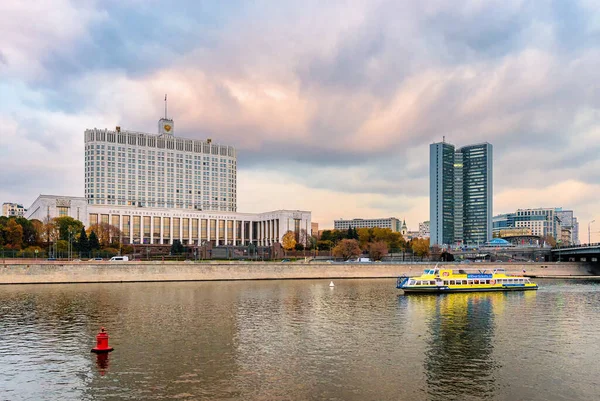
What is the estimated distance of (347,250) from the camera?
18900 cm

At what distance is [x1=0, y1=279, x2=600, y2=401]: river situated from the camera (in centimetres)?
3159

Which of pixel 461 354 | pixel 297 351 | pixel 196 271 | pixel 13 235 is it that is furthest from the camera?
pixel 13 235

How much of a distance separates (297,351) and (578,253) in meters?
154

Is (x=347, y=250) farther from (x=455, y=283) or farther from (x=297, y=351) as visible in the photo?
Answer: (x=297, y=351)

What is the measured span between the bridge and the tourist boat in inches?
2403

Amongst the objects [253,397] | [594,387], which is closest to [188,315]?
[253,397]

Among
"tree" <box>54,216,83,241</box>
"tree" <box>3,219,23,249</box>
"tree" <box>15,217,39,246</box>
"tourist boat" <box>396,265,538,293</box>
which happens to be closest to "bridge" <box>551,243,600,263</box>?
"tourist boat" <box>396,265,538,293</box>

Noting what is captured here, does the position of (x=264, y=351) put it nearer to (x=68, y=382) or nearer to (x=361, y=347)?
(x=361, y=347)

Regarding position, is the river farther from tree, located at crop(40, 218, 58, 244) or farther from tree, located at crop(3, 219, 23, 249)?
tree, located at crop(40, 218, 58, 244)

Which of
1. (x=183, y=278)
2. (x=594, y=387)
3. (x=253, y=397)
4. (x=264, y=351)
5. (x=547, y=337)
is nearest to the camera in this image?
(x=253, y=397)

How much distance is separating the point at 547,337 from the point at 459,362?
16.3 m

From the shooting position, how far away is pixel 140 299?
80.8 m

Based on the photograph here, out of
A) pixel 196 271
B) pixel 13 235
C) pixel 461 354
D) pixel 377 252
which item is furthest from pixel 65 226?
pixel 461 354

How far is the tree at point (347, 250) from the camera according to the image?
188 metres
